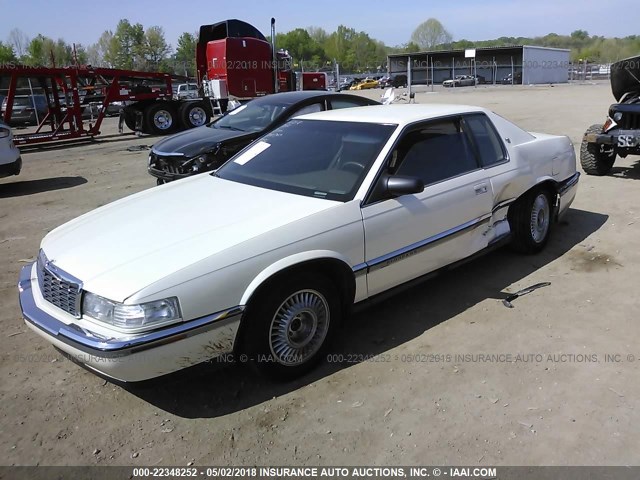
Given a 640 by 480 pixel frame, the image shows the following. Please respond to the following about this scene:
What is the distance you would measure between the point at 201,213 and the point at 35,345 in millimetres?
1613

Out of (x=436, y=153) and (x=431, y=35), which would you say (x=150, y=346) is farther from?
(x=431, y=35)

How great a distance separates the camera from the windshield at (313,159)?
360cm

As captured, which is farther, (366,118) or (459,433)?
(366,118)

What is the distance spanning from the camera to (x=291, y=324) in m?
3.17

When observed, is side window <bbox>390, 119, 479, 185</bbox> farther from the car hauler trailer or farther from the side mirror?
the car hauler trailer

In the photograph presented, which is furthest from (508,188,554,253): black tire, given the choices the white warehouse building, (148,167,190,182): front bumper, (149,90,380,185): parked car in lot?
the white warehouse building

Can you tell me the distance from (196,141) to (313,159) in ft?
13.8

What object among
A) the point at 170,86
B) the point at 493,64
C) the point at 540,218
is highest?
the point at 493,64

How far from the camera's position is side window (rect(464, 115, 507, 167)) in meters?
4.38

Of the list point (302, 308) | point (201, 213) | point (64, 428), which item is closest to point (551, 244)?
point (302, 308)

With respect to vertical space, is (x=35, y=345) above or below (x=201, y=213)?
below

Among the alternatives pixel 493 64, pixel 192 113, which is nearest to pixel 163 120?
pixel 192 113

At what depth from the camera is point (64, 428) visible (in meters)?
2.93

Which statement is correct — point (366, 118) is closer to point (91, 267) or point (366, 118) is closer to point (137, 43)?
point (91, 267)
